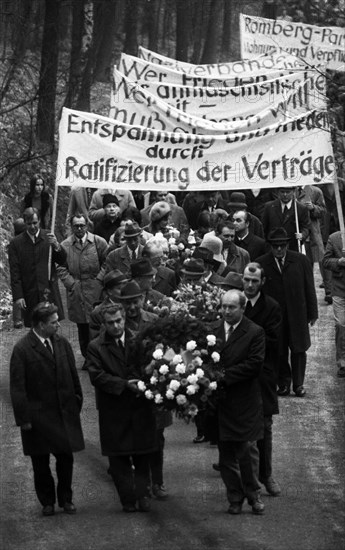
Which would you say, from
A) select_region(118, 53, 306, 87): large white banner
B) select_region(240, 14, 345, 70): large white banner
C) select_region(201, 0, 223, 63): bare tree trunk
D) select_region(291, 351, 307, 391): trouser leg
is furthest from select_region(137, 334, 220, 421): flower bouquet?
select_region(201, 0, 223, 63): bare tree trunk

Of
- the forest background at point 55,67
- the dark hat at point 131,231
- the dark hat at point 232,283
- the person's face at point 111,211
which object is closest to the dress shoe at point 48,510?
the dark hat at point 232,283

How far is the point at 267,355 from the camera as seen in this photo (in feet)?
40.2

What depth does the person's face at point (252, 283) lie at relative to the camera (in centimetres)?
1270

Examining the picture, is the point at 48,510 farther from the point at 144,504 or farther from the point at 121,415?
the point at 121,415

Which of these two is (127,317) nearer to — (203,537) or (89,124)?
(203,537)

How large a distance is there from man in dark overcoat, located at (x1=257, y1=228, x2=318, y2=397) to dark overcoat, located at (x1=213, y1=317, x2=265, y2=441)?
407 centimetres

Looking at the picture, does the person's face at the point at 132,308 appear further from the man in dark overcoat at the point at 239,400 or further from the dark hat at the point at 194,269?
the dark hat at the point at 194,269

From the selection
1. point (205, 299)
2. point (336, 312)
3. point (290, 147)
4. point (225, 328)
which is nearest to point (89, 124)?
point (290, 147)

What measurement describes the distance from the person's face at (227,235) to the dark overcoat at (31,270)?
186 centimetres

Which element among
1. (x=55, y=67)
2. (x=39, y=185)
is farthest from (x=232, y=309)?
(x=55, y=67)

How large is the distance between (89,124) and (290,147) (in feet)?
7.54

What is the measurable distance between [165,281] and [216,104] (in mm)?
5815

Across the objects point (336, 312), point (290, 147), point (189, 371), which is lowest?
point (189, 371)

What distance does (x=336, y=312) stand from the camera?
55.5ft
